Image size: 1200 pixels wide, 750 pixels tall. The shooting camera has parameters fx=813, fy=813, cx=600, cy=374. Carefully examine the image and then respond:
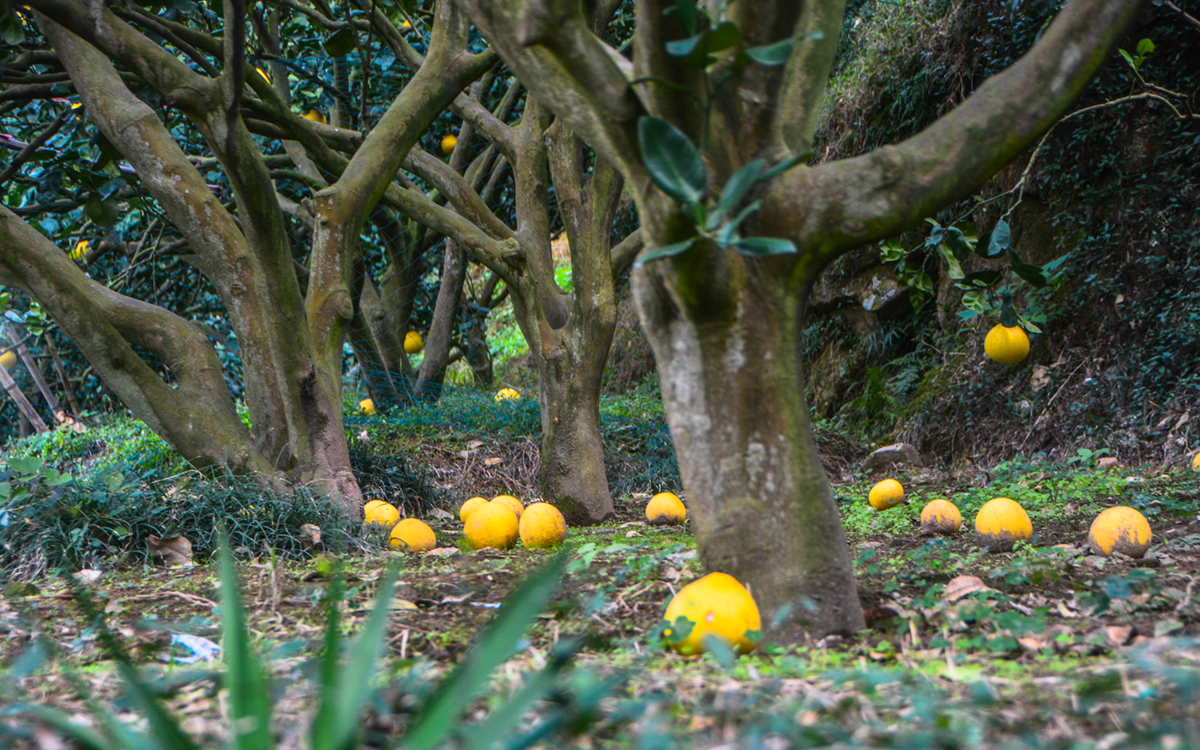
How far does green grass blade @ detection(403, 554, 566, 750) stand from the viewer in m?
1.00

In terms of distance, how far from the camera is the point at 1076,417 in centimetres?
566

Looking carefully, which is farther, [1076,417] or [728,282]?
[1076,417]

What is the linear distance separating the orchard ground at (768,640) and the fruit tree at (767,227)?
0.23 m

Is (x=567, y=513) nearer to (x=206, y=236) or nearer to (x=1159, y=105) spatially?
(x=206, y=236)

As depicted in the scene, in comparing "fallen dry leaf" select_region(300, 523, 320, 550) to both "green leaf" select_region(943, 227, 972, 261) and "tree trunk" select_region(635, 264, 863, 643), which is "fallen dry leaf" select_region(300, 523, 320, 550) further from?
"green leaf" select_region(943, 227, 972, 261)

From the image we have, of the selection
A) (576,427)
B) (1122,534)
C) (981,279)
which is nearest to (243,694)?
(981,279)

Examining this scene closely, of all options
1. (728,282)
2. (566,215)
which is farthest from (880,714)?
(566,215)

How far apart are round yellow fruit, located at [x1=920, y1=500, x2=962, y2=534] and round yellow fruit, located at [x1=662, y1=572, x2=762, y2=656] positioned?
2.07m

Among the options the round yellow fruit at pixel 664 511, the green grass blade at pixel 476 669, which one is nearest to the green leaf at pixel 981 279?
the round yellow fruit at pixel 664 511

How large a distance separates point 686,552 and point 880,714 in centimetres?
152

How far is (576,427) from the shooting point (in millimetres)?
4820

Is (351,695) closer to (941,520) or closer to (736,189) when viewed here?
(736,189)

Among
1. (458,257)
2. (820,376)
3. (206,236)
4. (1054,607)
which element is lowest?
(1054,607)

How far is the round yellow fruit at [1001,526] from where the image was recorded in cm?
316
